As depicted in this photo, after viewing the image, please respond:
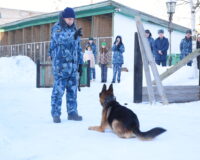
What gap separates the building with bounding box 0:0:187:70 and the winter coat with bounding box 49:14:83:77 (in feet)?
31.7

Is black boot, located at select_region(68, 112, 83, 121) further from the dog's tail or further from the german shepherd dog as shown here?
the dog's tail

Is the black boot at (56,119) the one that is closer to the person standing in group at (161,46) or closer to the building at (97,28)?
the person standing in group at (161,46)

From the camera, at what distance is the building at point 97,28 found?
772 inches

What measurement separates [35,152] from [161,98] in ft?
13.8

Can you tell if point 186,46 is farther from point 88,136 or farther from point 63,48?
point 88,136

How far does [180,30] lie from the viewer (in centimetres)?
2455

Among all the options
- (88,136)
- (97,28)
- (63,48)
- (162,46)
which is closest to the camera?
(88,136)

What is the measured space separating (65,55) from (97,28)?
15841mm

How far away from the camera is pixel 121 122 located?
14.4 ft

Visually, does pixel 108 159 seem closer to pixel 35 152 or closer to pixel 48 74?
pixel 35 152

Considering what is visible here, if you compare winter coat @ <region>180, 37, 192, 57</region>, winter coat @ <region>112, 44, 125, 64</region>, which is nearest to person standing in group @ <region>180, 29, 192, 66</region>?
winter coat @ <region>180, 37, 192, 57</region>

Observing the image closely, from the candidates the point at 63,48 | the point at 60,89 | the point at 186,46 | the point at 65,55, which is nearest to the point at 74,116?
the point at 60,89

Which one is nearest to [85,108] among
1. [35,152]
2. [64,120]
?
[64,120]

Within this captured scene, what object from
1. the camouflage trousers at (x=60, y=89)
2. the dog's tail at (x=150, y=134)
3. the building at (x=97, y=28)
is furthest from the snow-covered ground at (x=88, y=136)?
the building at (x=97, y=28)
